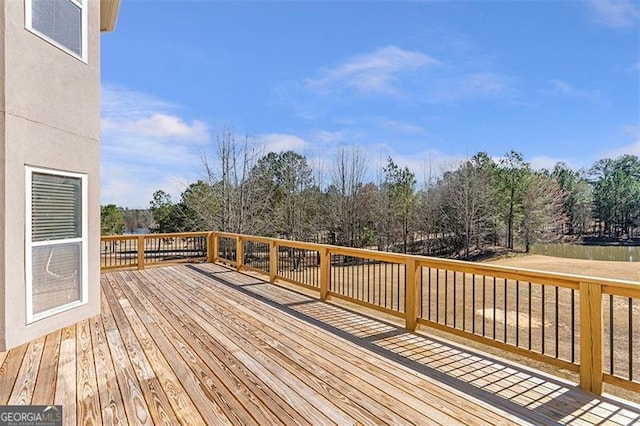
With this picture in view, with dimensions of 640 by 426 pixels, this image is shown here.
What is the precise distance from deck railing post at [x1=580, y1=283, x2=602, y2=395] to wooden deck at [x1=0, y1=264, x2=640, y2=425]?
114mm

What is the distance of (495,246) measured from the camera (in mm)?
26047

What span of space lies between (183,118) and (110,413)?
17008 mm

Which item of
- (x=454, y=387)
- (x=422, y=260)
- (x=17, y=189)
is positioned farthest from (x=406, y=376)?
(x=17, y=189)

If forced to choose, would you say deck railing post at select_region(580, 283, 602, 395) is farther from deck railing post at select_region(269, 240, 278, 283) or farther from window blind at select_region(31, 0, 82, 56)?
window blind at select_region(31, 0, 82, 56)

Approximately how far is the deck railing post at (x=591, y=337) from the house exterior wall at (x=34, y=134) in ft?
17.2

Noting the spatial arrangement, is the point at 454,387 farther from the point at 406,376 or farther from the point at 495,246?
the point at 495,246

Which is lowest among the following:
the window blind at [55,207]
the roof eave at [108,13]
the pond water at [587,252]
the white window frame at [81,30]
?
the pond water at [587,252]

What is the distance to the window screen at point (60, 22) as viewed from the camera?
379cm

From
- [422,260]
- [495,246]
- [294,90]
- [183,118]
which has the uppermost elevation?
[294,90]

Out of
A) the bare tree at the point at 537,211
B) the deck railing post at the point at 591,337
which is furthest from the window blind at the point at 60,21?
the bare tree at the point at 537,211

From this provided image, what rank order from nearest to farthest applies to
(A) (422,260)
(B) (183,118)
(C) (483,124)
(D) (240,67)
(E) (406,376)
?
(E) (406,376), (A) (422,260), (D) (240,67), (B) (183,118), (C) (483,124)

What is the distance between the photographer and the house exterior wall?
3.37 m

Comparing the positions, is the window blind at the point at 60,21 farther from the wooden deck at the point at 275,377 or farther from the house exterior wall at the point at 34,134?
the wooden deck at the point at 275,377

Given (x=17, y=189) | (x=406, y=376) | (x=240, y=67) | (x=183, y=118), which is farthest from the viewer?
(x=183, y=118)
